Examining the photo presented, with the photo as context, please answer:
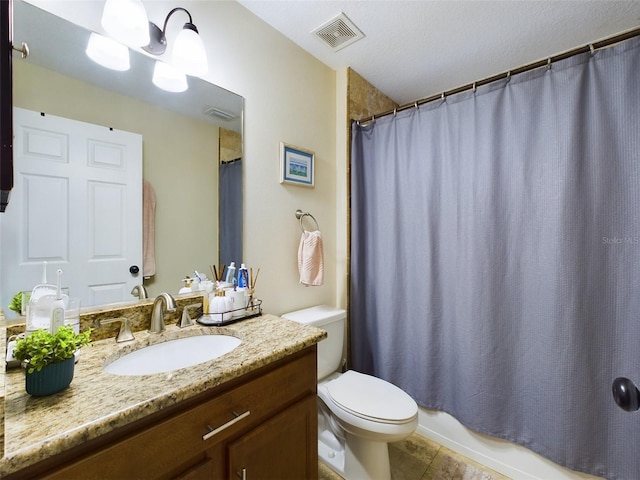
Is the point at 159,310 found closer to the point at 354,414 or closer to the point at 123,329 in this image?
the point at 123,329

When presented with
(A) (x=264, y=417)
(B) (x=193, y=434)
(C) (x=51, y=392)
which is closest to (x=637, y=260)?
(A) (x=264, y=417)

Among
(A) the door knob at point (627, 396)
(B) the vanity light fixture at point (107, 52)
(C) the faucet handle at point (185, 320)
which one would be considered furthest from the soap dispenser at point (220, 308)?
(A) the door knob at point (627, 396)

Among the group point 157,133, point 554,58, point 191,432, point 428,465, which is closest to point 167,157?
point 157,133

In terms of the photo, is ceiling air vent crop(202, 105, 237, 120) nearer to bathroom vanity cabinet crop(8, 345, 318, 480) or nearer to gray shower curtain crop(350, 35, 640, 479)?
gray shower curtain crop(350, 35, 640, 479)

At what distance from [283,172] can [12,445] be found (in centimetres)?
136

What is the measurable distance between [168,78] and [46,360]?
1.09 meters

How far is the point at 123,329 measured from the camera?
987 millimetres

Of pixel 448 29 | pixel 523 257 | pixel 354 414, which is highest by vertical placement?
pixel 448 29

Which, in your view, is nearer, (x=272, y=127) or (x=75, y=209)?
(x=75, y=209)

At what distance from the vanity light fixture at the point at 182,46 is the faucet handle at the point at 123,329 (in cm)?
102

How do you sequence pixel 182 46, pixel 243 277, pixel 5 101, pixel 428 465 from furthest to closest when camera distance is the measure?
pixel 428 465 < pixel 243 277 < pixel 182 46 < pixel 5 101

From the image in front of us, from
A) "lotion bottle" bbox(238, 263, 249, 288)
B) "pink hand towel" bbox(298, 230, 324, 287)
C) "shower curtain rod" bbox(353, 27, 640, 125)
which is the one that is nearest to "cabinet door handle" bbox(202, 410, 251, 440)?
"lotion bottle" bbox(238, 263, 249, 288)

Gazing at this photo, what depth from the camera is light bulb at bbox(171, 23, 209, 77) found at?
3.66 feet

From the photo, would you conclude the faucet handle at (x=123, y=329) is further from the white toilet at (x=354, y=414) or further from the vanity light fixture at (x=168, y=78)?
the vanity light fixture at (x=168, y=78)
